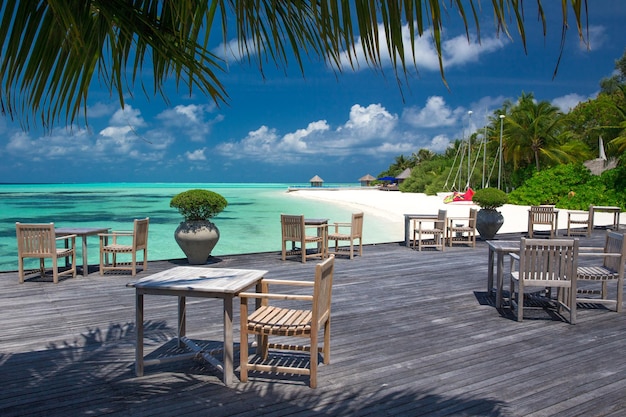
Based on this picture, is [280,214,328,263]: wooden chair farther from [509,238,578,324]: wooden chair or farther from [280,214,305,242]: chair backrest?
[509,238,578,324]: wooden chair

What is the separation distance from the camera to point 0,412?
9.12 ft

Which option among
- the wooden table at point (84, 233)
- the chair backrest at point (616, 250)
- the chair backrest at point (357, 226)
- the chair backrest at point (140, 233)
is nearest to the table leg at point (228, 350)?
the chair backrest at point (616, 250)

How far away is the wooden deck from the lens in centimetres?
290

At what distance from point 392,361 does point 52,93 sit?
2.92m

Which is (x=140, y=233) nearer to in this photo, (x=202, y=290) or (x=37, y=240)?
(x=37, y=240)

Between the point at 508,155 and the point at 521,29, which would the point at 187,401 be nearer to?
the point at 521,29

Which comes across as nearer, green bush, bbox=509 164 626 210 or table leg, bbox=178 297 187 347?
table leg, bbox=178 297 187 347

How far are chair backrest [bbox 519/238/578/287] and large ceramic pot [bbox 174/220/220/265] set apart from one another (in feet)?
15.9

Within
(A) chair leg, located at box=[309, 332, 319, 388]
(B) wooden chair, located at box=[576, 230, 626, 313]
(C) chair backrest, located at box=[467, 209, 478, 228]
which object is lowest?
(A) chair leg, located at box=[309, 332, 319, 388]

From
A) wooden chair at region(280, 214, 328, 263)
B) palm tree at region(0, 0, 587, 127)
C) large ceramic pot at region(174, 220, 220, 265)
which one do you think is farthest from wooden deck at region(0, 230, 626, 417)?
Answer: wooden chair at region(280, 214, 328, 263)

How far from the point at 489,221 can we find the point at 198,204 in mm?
6944

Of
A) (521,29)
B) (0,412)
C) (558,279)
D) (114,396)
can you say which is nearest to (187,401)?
(114,396)

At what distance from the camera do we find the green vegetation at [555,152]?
25.1 meters

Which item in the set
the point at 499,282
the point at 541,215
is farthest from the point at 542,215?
the point at 499,282
